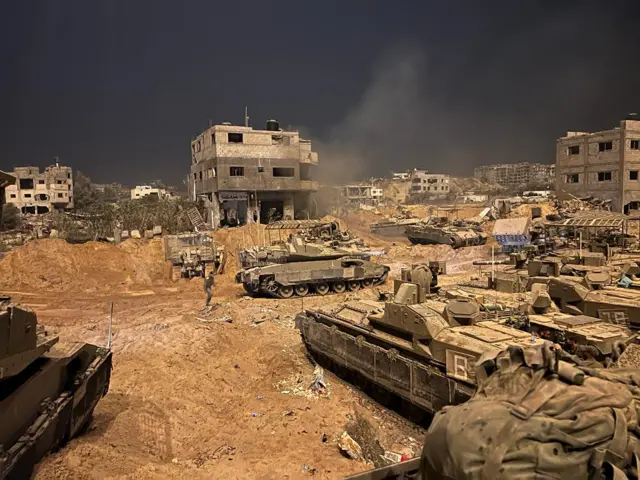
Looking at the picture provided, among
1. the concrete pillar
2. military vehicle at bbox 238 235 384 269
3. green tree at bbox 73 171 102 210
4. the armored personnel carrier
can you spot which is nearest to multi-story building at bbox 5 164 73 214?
green tree at bbox 73 171 102 210

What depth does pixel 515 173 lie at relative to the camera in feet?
451

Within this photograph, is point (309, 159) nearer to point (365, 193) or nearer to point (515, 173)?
point (365, 193)

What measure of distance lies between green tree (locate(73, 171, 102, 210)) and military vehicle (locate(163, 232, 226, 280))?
124 feet

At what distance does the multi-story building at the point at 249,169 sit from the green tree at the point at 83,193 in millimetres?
28397

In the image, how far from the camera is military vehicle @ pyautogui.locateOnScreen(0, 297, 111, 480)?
5.55 m

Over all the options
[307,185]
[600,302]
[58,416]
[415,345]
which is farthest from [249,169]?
[58,416]

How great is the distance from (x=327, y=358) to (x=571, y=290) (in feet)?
17.7

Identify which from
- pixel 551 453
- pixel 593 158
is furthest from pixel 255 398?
pixel 593 158

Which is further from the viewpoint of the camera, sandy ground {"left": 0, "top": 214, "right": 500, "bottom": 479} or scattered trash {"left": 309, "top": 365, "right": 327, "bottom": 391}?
scattered trash {"left": 309, "top": 365, "right": 327, "bottom": 391}

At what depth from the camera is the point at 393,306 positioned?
942cm

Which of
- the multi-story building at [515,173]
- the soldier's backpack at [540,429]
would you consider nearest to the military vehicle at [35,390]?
the soldier's backpack at [540,429]

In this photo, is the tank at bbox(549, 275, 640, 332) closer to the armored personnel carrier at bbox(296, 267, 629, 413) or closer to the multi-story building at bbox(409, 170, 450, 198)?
the armored personnel carrier at bbox(296, 267, 629, 413)

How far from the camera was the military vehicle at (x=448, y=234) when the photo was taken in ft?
100

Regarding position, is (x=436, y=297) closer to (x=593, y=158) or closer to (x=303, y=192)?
(x=303, y=192)
